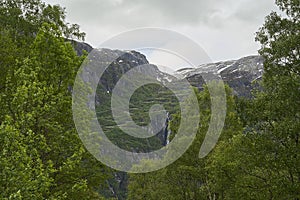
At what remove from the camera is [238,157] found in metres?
22.6

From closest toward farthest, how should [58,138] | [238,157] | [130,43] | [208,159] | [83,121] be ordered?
[58,138] < [83,121] < [238,157] < [130,43] < [208,159]

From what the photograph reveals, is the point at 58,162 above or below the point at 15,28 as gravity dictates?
below

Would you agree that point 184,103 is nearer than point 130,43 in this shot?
No

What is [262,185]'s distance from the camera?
76.3 feet

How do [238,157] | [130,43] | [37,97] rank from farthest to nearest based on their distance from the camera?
[130,43]
[238,157]
[37,97]

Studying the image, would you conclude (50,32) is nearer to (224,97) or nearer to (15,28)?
(15,28)

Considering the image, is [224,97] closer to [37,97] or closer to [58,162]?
[58,162]

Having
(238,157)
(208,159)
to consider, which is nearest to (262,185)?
(238,157)

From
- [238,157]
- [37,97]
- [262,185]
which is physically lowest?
[262,185]

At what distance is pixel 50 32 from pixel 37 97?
692 cm

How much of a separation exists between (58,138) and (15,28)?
17363 mm

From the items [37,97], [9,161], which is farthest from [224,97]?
[9,161]

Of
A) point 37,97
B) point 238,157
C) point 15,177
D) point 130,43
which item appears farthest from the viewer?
point 130,43

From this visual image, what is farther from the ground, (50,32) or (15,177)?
(50,32)
